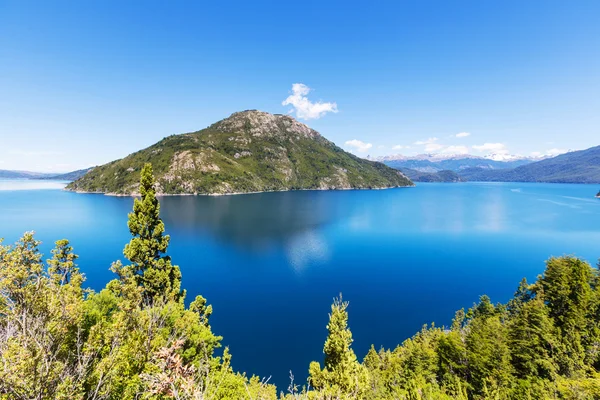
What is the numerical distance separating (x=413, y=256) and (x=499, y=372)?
8164 cm

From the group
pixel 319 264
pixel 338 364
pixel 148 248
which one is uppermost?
pixel 148 248

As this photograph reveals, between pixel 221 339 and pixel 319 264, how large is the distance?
6848cm

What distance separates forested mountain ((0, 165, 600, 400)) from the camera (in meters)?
14.7

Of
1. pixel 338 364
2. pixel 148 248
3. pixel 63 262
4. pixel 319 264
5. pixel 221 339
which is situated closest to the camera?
pixel 338 364

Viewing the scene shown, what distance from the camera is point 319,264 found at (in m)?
104

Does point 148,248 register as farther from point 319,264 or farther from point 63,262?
point 319,264

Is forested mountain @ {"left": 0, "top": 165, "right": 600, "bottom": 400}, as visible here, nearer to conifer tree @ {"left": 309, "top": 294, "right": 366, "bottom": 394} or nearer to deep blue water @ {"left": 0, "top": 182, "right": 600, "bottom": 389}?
conifer tree @ {"left": 309, "top": 294, "right": 366, "bottom": 394}

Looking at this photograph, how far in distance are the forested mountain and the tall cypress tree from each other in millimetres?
131

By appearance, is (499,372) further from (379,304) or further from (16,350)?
(16,350)

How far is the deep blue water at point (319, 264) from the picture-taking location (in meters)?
62.7

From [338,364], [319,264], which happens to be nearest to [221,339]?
[338,364]

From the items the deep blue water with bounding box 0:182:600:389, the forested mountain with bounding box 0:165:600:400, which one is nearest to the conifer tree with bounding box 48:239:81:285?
the forested mountain with bounding box 0:165:600:400

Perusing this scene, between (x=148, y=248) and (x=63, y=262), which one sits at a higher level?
(x=148, y=248)

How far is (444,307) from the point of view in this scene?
244ft
